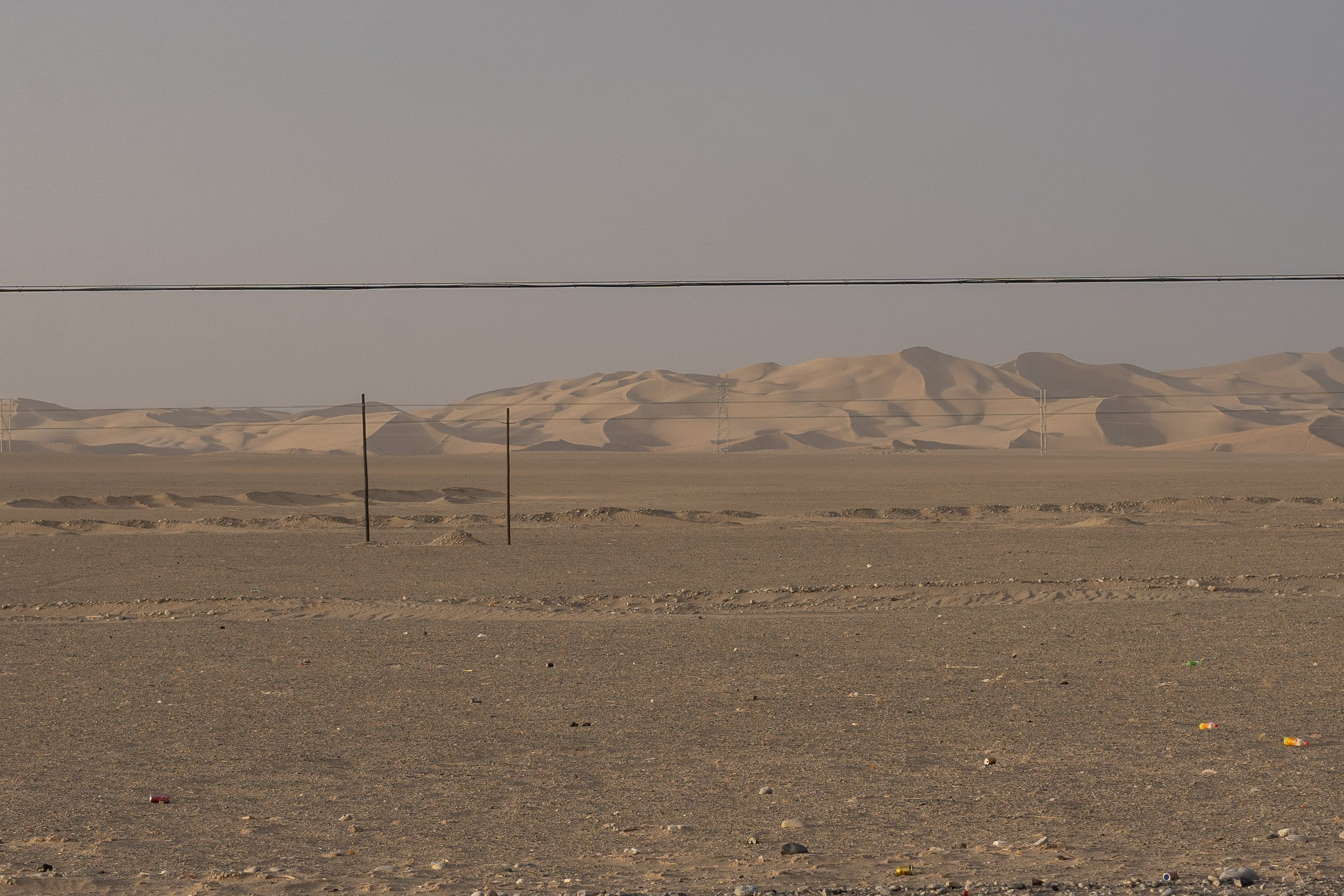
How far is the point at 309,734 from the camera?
833 cm

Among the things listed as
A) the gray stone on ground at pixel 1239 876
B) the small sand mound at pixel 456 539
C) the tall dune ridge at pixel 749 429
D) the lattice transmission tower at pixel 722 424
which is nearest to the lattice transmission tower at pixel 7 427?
the tall dune ridge at pixel 749 429

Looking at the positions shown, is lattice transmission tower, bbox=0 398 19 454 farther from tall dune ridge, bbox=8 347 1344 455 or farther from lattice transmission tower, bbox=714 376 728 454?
lattice transmission tower, bbox=714 376 728 454

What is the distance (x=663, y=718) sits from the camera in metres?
8.87

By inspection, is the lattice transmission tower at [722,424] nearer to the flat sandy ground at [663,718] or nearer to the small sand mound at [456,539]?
the small sand mound at [456,539]

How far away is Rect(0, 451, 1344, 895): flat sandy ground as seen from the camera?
571 centimetres

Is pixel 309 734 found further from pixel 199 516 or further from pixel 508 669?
pixel 199 516

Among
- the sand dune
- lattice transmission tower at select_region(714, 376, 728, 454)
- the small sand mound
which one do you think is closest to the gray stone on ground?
the small sand mound

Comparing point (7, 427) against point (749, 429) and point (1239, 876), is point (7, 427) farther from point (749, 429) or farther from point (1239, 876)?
point (1239, 876)

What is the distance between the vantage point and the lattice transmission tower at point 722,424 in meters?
111

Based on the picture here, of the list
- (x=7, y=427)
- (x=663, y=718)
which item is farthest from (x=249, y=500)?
(x=7, y=427)

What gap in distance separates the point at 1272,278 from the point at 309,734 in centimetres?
1061

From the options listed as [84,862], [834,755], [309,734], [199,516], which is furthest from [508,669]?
[199,516]

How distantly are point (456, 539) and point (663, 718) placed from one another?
1651 centimetres

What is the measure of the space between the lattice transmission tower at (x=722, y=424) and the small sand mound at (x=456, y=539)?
7364 cm
